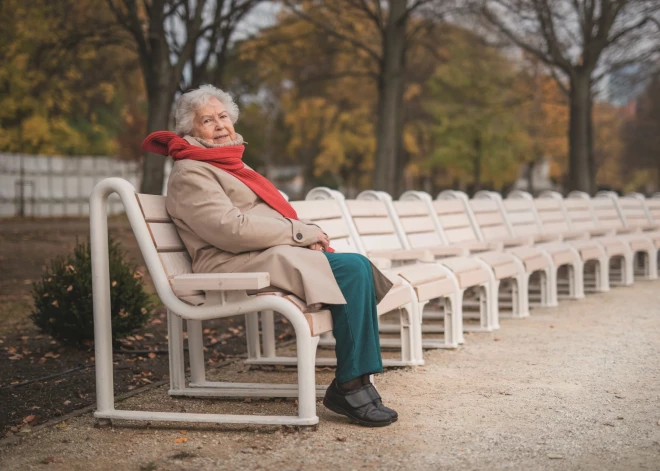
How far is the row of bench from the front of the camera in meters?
4.70

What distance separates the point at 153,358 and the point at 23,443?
104 inches

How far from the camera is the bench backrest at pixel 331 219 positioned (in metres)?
6.96

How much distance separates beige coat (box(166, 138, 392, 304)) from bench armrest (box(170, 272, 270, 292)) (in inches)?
7.9

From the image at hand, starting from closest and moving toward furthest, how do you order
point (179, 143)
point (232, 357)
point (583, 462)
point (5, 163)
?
point (583, 462)
point (179, 143)
point (232, 357)
point (5, 163)

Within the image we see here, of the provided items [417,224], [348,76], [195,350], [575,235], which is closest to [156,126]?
[417,224]

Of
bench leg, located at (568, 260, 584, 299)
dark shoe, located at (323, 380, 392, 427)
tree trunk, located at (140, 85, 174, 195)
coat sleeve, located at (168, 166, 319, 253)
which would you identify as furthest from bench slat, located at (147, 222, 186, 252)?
tree trunk, located at (140, 85, 174, 195)

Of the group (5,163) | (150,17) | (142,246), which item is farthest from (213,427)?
(5,163)

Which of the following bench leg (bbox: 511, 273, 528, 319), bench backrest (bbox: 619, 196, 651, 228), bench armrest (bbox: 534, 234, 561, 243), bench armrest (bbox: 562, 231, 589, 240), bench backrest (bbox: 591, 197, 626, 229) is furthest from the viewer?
bench backrest (bbox: 619, 196, 651, 228)

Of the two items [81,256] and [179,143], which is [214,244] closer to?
[179,143]

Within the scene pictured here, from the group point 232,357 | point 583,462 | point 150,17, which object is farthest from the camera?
point 150,17

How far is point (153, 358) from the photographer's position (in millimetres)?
7242

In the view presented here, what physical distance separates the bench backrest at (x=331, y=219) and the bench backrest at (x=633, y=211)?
7.94 m

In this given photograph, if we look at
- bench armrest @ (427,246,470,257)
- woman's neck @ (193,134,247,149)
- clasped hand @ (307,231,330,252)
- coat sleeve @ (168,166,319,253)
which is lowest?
bench armrest @ (427,246,470,257)

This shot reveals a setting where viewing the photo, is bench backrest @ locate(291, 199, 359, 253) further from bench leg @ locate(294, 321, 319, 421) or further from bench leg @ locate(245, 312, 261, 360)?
bench leg @ locate(294, 321, 319, 421)
